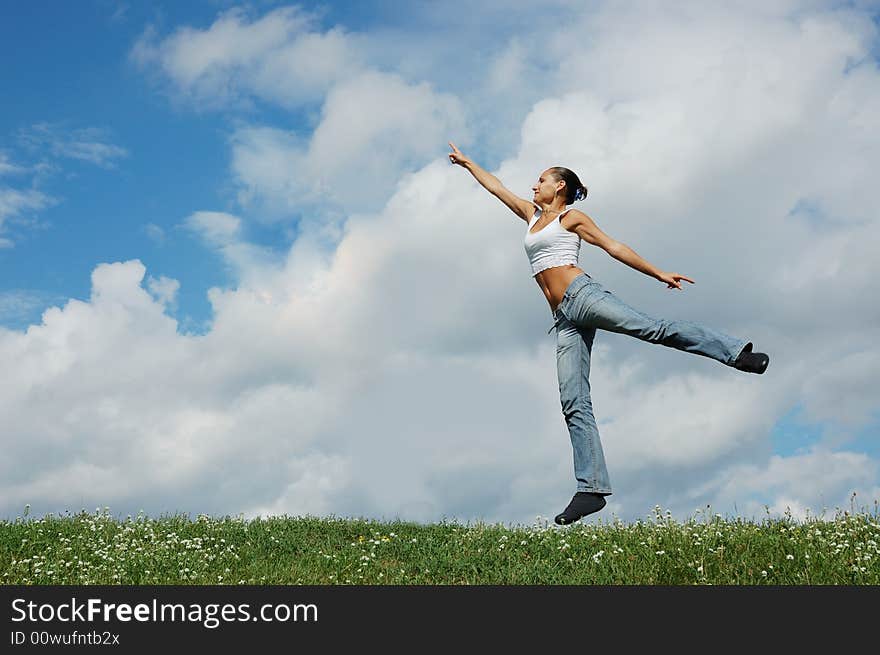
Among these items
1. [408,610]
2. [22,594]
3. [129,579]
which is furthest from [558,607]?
[129,579]

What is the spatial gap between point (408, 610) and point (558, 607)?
47.3 inches

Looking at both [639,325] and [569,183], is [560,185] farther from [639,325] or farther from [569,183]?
[639,325]

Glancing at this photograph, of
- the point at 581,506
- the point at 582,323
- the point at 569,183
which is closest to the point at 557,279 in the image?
the point at 582,323

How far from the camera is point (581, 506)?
8.68m

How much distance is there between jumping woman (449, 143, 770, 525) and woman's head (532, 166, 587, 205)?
0.06 m

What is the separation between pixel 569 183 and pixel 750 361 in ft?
9.39

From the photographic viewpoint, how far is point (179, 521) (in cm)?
1380

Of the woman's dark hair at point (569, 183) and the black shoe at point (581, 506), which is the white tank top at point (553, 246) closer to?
the woman's dark hair at point (569, 183)

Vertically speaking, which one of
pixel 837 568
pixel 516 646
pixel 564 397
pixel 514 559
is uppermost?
pixel 564 397

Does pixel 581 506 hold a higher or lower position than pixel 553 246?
lower

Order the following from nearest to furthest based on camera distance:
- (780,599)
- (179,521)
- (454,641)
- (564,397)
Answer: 1. (454,641)
2. (780,599)
3. (564,397)
4. (179,521)

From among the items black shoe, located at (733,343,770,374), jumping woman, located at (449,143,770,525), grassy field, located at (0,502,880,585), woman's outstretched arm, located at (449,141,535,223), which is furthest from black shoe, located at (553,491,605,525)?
woman's outstretched arm, located at (449,141,535,223)

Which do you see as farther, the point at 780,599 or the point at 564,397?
the point at 564,397

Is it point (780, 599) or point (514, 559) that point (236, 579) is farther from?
point (780, 599)
